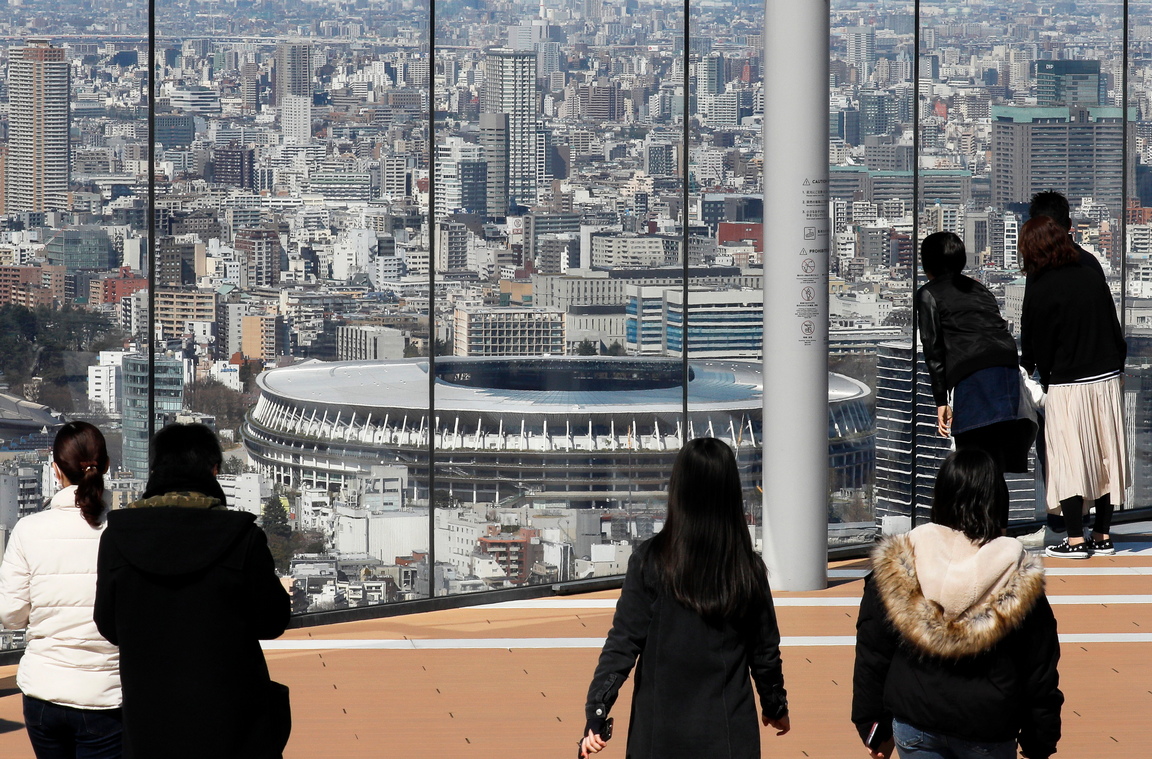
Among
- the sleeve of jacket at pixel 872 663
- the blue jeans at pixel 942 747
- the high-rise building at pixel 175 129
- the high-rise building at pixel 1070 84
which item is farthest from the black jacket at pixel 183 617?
the high-rise building at pixel 1070 84

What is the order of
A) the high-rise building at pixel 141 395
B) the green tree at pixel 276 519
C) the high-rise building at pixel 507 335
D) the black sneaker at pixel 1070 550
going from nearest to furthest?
the high-rise building at pixel 141 395 → the black sneaker at pixel 1070 550 → the green tree at pixel 276 519 → the high-rise building at pixel 507 335

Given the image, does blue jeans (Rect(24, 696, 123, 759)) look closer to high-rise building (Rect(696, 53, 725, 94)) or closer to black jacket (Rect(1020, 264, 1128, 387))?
black jacket (Rect(1020, 264, 1128, 387))

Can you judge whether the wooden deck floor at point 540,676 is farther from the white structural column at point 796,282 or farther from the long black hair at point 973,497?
the long black hair at point 973,497

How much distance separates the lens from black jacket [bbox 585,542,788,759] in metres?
2.50

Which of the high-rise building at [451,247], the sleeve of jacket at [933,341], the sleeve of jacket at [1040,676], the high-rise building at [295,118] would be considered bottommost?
the sleeve of jacket at [1040,676]

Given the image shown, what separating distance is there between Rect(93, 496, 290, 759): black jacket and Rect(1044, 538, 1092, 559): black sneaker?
Answer: 15.3 ft

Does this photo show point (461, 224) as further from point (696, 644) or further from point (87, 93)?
point (696, 644)

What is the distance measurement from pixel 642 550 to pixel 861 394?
460cm

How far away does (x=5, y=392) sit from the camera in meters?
5.61

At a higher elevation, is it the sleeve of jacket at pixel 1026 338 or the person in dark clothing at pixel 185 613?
the sleeve of jacket at pixel 1026 338

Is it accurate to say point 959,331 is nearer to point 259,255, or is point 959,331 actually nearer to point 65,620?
point 65,620

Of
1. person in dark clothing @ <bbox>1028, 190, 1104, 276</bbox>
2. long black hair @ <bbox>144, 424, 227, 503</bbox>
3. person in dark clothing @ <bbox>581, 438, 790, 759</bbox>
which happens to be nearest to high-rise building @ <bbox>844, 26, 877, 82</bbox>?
person in dark clothing @ <bbox>1028, 190, 1104, 276</bbox>

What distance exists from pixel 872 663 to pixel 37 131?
5476 millimetres

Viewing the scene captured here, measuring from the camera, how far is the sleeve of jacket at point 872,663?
2.49 metres
